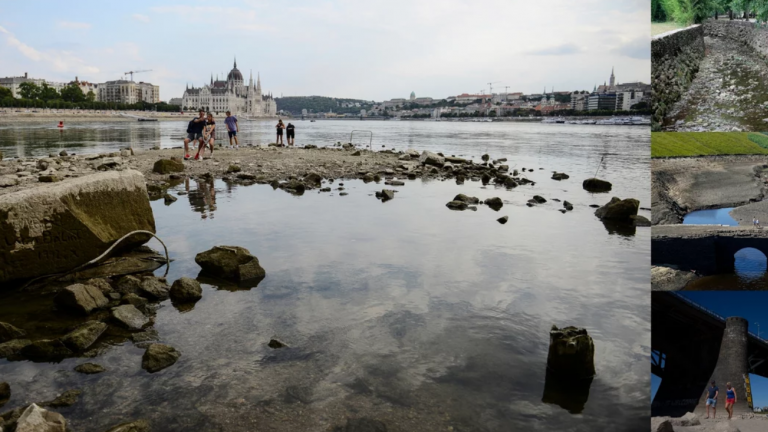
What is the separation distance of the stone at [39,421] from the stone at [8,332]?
257 cm

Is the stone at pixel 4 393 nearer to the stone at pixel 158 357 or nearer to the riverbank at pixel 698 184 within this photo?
the stone at pixel 158 357

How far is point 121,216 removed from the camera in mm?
9727

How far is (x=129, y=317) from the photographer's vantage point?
7121mm

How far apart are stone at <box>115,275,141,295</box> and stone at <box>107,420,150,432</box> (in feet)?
12.3

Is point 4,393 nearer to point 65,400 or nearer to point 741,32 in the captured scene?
point 65,400

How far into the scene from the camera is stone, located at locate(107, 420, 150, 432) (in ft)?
15.0

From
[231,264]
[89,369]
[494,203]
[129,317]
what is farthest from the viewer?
[494,203]

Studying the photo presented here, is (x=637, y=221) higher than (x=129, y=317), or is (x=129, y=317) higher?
(x=637, y=221)

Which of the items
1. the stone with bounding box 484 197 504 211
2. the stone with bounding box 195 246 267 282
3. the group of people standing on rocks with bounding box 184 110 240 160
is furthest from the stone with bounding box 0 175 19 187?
the stone with bounding box 484 197 504 211

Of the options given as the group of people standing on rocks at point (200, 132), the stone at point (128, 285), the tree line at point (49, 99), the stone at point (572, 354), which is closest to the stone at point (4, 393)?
the stone at point (128, 285)

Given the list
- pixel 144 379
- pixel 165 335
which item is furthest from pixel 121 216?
pixel 144 379

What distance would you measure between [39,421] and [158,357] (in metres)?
1.65

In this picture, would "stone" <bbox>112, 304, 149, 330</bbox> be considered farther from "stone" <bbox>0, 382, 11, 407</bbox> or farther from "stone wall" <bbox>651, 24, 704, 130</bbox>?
"stone wall" <bbox>651, 24, 704, 130</bbox>

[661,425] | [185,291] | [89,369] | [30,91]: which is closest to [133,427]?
[89,369]
